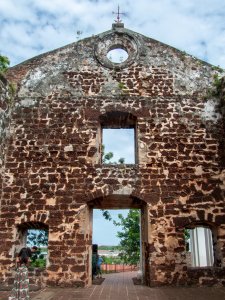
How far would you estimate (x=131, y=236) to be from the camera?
22.2 m

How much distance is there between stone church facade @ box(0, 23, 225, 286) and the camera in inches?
363

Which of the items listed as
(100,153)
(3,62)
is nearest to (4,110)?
(3,62)

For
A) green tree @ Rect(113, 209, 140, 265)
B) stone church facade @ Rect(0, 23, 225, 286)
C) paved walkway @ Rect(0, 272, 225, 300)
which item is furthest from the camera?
green tree @ Rect(113, 209, 140, 265)

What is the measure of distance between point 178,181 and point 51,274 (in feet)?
14.4

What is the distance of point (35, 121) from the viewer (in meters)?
10.5

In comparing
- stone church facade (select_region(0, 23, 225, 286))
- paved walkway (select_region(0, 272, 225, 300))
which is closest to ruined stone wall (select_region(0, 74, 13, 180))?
stone church facade (select_region(0, 23, 225, 286))

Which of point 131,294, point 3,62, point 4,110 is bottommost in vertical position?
point 131,294

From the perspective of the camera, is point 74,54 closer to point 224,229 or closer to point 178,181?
point 178,181

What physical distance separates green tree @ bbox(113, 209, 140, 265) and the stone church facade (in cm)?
1151

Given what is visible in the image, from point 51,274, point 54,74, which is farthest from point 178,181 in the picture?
point 54,74

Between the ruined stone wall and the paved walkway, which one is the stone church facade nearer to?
the ruined stone wall

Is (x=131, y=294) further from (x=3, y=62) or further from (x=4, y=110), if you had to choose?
(x=3, y=62)

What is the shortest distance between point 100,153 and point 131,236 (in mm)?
13141

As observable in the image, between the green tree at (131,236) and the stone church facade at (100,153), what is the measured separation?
37.7 feet
